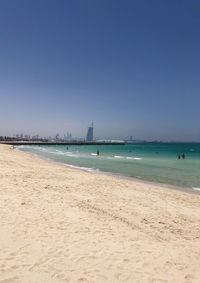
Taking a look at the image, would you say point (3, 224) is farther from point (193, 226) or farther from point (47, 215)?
point (193, 226)

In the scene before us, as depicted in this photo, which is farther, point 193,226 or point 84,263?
point 193,226

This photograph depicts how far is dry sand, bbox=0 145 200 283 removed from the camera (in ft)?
20.3

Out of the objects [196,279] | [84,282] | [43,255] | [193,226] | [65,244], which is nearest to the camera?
[84,282]

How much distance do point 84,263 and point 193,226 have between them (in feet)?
16.6

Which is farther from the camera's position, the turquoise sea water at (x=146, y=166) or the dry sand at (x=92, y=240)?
the turquoise sea water at (x=146, y=166)

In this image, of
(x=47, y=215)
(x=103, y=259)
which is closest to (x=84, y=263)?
(x=103, y=259)

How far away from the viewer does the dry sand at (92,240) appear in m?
6.19

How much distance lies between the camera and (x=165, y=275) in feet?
20.7

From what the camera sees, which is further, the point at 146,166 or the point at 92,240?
the point at 146,166

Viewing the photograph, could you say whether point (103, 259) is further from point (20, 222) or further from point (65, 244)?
point (20, 222)

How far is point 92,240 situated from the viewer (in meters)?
7.97

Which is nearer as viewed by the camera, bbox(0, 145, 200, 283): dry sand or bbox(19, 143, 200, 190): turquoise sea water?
bbox(0, 145, 200, 283): dry sand

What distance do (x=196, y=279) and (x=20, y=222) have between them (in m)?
4.45

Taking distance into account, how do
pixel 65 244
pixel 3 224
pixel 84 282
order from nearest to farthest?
pixel 84 282, pixel 65 244, pixel 3 224
